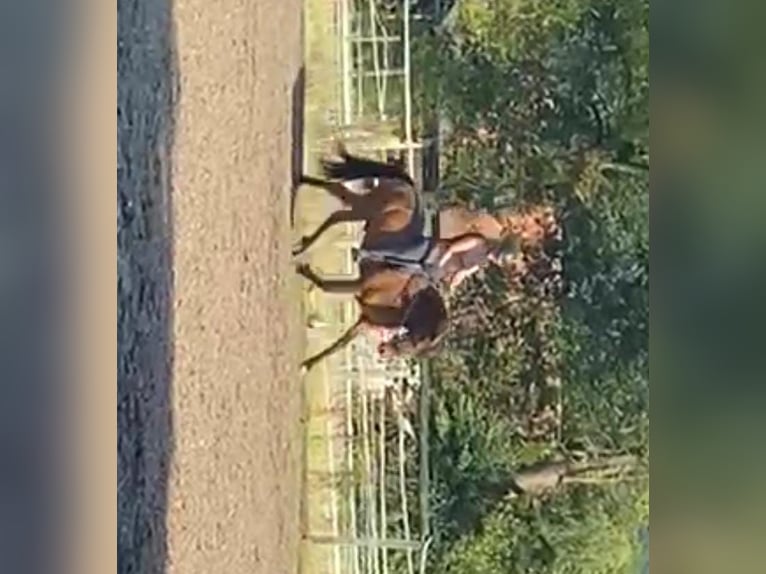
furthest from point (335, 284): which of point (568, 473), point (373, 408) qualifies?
point (568, 473)

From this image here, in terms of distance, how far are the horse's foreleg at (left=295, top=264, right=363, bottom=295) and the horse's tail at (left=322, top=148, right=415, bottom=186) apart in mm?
109

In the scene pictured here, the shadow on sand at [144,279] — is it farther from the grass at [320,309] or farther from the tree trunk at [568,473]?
the tree trunk at [568,473]

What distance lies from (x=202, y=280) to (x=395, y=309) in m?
0.24

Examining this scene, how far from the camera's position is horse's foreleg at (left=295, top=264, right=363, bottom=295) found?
131cm

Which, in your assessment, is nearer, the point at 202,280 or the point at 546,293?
the point at 546,293

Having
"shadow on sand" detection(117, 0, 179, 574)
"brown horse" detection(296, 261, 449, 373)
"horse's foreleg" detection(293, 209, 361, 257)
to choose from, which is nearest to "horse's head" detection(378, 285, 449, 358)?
"brown horse" detection(296, 261, 449, 373)

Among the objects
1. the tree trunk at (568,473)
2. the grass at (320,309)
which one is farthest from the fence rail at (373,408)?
the tree trunk at (568,473)

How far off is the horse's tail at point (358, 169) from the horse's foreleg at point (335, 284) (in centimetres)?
11

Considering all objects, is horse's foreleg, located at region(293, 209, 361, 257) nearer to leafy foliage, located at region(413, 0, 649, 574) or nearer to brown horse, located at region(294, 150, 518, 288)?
brown horse, located at region(294, 150, 518, 288)

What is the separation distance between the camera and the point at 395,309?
1.30 m

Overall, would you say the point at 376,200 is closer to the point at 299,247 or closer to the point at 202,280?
the point at 299,247
